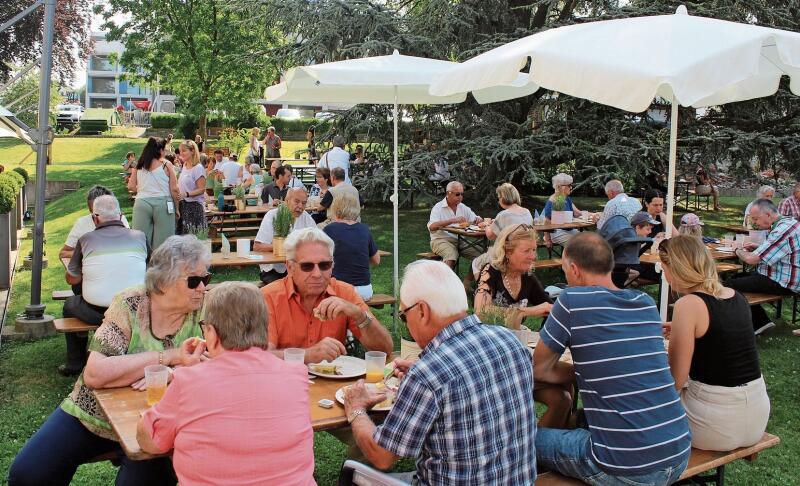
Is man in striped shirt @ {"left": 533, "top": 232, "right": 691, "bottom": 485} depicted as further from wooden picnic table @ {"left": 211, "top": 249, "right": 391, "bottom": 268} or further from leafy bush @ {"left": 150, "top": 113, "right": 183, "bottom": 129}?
leafy bush @ {"left": 150, "top": 113, "right": 183, "bottom": 129}

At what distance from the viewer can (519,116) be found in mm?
16391

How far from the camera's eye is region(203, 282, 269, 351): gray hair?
104 inches

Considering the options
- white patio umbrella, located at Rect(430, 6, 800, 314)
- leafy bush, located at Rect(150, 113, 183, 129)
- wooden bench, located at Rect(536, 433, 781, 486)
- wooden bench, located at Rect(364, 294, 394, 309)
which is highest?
leafy bush, located at Rect(150, 113, 183, 129)

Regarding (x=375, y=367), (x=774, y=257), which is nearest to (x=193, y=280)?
(x=375, y=367)

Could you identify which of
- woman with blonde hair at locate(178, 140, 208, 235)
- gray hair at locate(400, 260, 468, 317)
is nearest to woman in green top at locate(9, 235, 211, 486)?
gray hair at locate(400, 260, 468, 317)

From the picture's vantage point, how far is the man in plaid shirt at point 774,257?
24.1 ft

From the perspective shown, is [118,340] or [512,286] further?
[512,286]

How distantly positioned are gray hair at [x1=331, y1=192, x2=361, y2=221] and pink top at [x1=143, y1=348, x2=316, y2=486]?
398 cm

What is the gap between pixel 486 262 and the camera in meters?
5.30

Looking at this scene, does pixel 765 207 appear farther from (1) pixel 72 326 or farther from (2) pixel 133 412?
(2) pixel 133 412

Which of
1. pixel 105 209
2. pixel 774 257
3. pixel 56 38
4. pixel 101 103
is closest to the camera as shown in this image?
pixel 105 209

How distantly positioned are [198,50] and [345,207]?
20.0m

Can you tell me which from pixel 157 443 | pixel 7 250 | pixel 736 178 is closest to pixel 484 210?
pixel 736 178

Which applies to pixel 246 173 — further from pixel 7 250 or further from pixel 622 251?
pixel 622 251
